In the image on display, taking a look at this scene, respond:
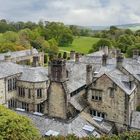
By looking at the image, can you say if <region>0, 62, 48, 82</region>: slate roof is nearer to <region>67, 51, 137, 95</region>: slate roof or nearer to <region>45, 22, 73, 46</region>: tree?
<region>67, 51, 137, 95</region>: slate roof

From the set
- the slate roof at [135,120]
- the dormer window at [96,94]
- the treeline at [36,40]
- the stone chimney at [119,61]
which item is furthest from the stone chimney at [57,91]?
the treeline at [36,40]

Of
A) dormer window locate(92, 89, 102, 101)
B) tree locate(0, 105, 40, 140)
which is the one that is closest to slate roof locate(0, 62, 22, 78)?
dormer window locate(92, 89, 102, 101)

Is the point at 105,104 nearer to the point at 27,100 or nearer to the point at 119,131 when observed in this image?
the point at 119,131

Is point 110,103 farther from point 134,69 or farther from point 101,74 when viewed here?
point 134,69

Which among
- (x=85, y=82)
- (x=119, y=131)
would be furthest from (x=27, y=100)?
(x=119, y=131)

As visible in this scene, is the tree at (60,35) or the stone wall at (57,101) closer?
the stone wall at (57,101)

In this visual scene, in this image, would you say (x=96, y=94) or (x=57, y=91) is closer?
(x=57, y=91)

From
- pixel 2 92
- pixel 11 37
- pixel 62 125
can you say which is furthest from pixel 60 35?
pixel 62 125

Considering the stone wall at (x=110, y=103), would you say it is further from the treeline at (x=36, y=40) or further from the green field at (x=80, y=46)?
the green field at (x=80, y=46)
